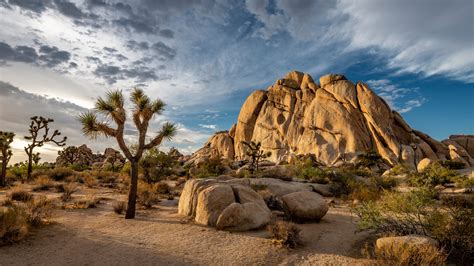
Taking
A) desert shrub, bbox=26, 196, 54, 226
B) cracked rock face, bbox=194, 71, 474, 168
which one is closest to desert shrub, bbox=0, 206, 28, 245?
desert shrub, bbox=26, 196, 54, 226

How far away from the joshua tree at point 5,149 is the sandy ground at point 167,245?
581 inches

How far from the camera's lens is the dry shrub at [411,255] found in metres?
5.68

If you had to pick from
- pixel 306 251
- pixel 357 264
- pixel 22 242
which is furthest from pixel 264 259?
pixel 22 242

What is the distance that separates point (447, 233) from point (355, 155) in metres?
38.4

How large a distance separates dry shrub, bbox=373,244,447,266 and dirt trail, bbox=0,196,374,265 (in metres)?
0.89

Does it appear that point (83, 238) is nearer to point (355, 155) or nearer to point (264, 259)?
point (264, 259)

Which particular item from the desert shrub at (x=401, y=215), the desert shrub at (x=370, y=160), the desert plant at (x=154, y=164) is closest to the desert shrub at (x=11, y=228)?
the desert shrub at (x=401, y=215)

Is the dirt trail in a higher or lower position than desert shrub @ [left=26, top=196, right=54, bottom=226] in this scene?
lower

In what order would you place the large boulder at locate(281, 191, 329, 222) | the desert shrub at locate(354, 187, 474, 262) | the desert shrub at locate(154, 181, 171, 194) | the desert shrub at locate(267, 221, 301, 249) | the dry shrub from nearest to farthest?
1. the dry shrub
2. the desert shrub at locate(354, 187, 474, 262)
3. the desert shrub at locate(267, 221, 301, 249)
4. the large boulder at locate(281, 191, 329, 222)
5. the desert shrub at locate(154, 181, 171, 194)

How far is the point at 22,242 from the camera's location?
775 cm

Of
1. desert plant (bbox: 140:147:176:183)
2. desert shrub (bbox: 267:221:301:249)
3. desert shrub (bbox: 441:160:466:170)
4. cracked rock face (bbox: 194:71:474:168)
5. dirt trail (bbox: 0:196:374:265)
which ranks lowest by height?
dirt trail (bbox: 0:196:374:265)

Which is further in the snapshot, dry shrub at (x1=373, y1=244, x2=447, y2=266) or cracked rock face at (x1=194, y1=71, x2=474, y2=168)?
cracked rock face at (x1=194, y1=71, x2=474, y2=168)

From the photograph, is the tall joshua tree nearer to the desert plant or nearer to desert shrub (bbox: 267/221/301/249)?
desert shrub (bbox: 267/221/301/249)

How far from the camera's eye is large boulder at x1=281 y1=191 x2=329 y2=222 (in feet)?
35.0
